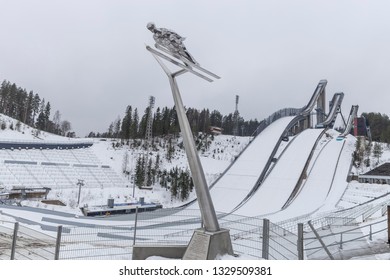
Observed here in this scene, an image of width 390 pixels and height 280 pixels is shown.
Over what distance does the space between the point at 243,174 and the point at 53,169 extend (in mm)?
16645

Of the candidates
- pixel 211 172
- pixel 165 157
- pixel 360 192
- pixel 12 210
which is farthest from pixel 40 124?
pixel 360 192

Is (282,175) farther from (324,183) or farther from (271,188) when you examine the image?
(324,183)

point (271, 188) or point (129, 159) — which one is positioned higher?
point (129, 159)

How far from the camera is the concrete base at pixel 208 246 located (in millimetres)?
4555

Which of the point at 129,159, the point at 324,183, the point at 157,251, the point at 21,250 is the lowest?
the point at 21,250

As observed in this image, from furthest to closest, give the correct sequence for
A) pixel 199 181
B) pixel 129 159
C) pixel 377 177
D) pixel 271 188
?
pixel 129 159 → pixel 271 188 → pixel 377 177 → pixel 199 181

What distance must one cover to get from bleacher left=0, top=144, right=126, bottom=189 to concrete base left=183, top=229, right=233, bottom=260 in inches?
831

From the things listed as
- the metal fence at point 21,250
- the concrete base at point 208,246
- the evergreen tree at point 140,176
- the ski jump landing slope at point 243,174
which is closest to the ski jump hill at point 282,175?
the ski jump landing slope at point 243,174

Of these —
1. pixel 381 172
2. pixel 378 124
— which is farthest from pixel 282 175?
pixel 378 124

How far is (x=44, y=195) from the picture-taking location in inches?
819

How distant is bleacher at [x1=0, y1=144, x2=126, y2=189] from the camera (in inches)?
906

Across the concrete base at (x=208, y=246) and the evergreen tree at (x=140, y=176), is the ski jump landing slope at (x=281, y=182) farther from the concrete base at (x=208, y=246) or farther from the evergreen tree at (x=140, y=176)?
the evergreen tree at (x=140, y=176)

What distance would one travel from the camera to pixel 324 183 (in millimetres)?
19484
